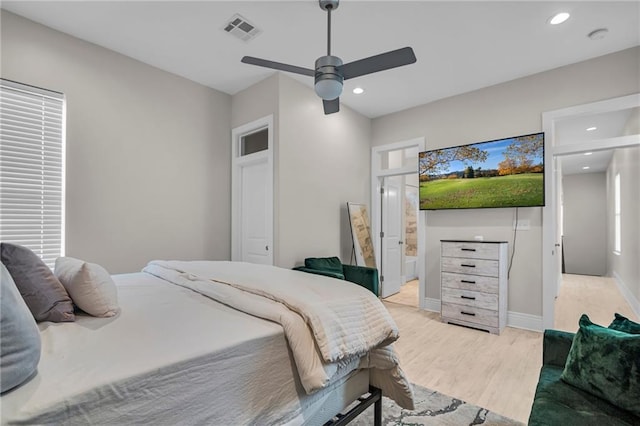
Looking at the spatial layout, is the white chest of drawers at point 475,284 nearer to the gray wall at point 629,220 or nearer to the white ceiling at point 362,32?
the white ceiling at point 362,32

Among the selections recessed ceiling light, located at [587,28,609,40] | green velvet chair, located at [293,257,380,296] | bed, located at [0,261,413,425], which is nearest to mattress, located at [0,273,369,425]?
bed, located at [0,261,413,425]

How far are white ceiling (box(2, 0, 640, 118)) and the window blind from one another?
29.0 inches

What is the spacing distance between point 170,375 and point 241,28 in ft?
9.55

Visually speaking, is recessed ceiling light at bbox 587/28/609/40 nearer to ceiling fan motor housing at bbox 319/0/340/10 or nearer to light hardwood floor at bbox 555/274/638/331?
ceiling fan motor housing at bbox 319/0/340/10

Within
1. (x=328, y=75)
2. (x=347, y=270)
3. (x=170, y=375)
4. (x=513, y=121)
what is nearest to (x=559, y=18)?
(x=513, y=121)

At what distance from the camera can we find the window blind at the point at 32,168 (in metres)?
2.63

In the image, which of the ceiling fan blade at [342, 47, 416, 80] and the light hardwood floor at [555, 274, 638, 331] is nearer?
the ceiling fan blade at [342, 47, 416, 80]

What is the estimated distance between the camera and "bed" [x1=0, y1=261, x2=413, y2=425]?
861mm

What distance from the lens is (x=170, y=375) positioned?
97 centimetres

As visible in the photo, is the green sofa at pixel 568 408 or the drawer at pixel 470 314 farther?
the drawer at pixel 470 314

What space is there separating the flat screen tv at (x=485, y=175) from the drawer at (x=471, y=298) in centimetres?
109

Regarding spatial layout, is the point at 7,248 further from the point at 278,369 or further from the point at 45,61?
the point at 45,61

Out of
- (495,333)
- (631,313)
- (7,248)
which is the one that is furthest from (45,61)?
(631,313)

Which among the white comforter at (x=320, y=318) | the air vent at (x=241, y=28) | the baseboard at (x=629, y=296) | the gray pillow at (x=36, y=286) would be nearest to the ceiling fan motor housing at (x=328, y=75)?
the air vent at (x=241, y=28)
